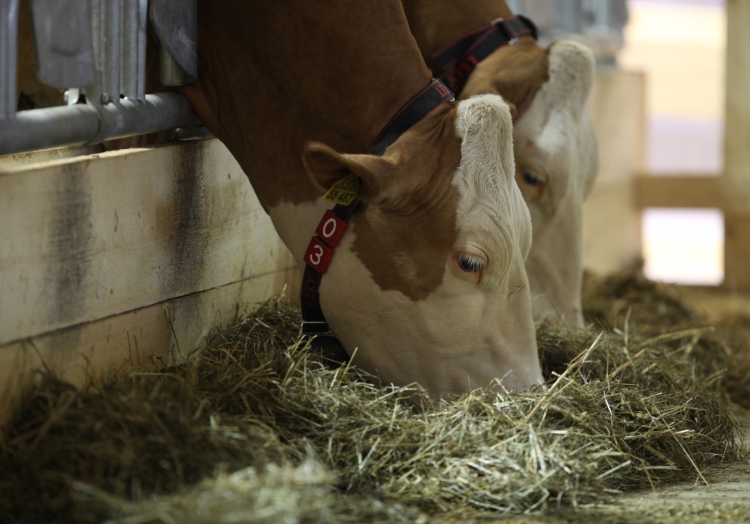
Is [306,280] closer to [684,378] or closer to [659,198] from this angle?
[684,378]

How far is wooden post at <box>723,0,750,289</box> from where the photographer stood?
21.6 feet

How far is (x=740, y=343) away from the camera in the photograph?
4195 mm

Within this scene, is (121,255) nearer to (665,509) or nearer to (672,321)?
(665,509)

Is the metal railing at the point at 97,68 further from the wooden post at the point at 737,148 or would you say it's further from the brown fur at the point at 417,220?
the wooden post at the point at 737,148

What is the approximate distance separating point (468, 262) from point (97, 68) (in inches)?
40.6

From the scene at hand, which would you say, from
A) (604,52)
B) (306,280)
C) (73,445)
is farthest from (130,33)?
(604,52)

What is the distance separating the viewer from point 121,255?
93.7 inches

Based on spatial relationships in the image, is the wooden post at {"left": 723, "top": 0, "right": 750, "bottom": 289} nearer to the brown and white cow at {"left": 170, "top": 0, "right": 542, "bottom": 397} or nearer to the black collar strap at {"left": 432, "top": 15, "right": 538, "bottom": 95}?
the black collar strap at {"left": 432, "top": 15, "right": 538, "bottom": 95}

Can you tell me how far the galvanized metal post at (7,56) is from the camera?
2.05 metres

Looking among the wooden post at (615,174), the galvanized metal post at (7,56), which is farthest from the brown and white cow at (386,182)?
the wooden post at (615,174)

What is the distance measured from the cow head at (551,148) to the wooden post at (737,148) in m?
3.41

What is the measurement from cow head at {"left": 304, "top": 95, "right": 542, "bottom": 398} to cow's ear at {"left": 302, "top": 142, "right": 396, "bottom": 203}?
25 millimetres

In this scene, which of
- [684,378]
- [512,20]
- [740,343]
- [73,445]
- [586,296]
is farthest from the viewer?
[586,296]

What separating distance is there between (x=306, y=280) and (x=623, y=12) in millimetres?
5301
